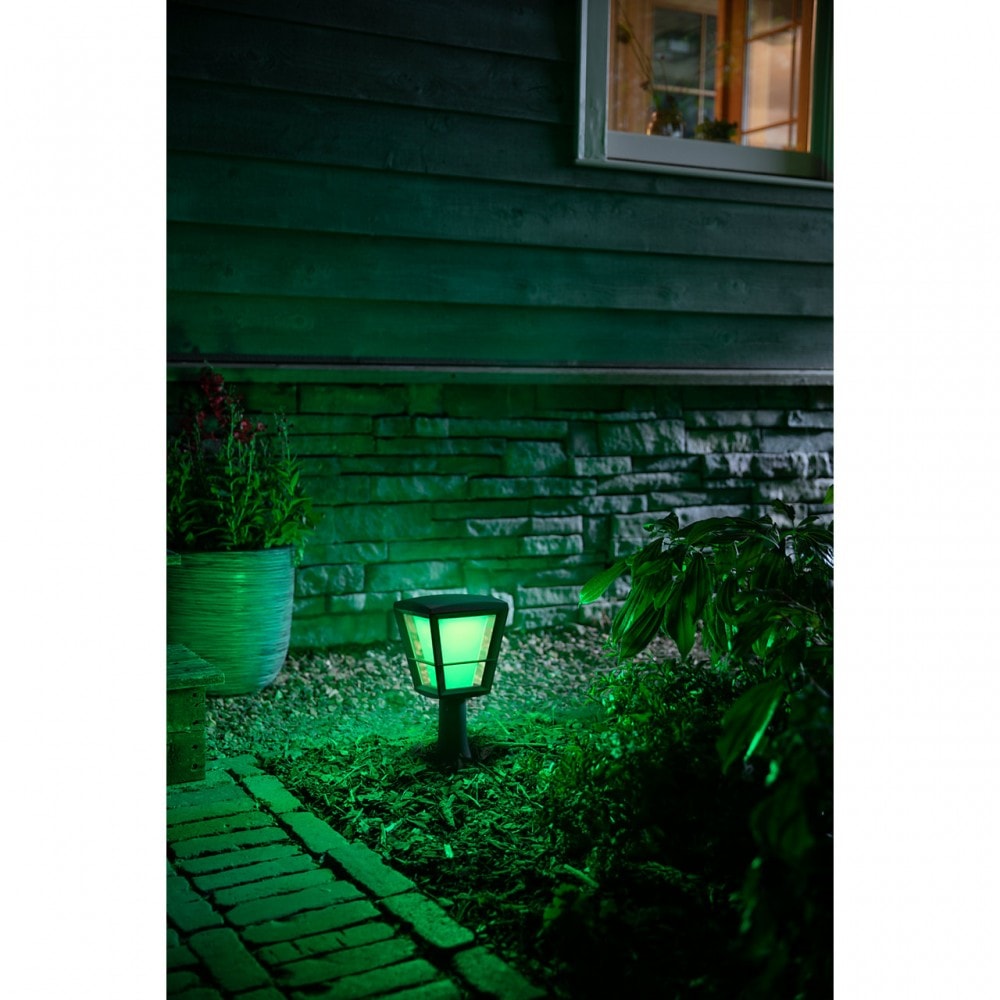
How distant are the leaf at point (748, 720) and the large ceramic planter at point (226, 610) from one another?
89.2 inches

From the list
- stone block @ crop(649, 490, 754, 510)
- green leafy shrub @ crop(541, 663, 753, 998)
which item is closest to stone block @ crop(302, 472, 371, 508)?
stone block @ crop(649, 490, 754, 510)

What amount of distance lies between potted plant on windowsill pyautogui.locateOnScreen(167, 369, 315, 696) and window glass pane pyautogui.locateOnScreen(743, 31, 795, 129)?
2.37 m

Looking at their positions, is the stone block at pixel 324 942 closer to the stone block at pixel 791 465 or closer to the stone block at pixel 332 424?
the stone block at pixel 332 424

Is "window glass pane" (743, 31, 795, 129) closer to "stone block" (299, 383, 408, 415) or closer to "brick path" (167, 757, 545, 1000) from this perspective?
"stone block" (299, 383, 408, 415)

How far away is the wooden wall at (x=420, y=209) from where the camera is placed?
339 centimetres

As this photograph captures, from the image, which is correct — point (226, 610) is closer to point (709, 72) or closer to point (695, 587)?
point (695, 587)

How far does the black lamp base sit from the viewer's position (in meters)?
2.71

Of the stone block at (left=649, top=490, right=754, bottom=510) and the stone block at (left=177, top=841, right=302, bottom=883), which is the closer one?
the stone block at (left=177, top=841, right=302, bottom=883)

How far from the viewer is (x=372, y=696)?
338 centimetres

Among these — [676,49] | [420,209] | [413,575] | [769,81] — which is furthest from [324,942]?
[769,81]

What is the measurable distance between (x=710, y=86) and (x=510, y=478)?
1714mm
